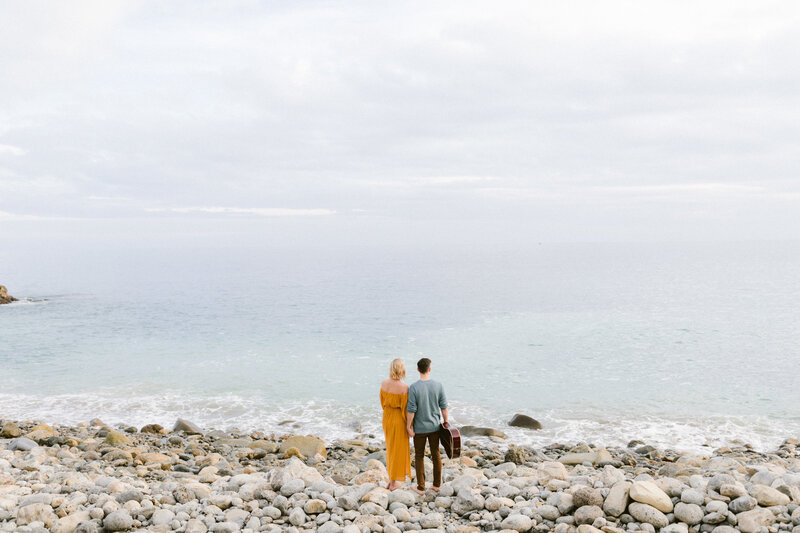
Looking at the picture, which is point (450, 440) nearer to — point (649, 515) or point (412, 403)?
point (412, 403)

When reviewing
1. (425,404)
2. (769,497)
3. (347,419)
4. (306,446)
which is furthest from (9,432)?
(769,497)

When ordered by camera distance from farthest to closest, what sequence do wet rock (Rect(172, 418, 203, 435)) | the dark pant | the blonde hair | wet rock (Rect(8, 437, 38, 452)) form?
wet rock (Rect(172, 418, 203, 435)) < wet rock (Rect(8, 437, 38, 452)) < the dark pant < the blonde hair

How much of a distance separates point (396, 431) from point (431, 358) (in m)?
21.2

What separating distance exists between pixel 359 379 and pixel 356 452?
10.0m

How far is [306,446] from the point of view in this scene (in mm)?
15531

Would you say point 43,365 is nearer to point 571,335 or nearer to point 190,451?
point 190,451

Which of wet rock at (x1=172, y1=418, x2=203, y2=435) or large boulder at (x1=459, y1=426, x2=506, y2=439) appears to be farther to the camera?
wet rock at (x1=172, y1=418, x2=203, y2=435)

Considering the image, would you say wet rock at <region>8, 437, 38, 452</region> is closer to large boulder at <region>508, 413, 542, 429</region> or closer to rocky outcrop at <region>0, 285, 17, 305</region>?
large boulder at <region>508, 413, 542, 429</region>

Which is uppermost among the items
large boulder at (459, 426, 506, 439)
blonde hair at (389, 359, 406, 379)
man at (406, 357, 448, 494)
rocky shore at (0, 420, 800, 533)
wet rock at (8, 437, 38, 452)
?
blonde hair at (389, 359, 406, 379)

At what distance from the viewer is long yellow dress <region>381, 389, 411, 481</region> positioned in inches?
361

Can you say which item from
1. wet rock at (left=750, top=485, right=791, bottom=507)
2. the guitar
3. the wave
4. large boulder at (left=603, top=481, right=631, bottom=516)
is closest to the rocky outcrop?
the wave

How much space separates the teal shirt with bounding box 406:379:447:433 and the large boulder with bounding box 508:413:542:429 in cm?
1072

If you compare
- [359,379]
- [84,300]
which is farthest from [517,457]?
[84,300]

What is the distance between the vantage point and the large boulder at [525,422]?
18.8 m
